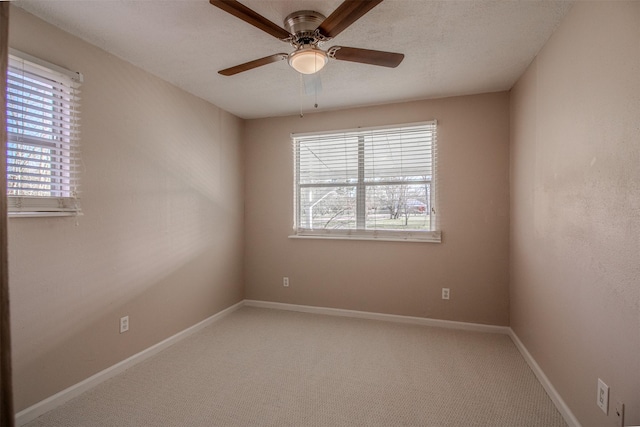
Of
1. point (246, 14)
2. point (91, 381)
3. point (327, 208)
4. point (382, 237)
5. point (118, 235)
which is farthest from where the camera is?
point (327, 208)

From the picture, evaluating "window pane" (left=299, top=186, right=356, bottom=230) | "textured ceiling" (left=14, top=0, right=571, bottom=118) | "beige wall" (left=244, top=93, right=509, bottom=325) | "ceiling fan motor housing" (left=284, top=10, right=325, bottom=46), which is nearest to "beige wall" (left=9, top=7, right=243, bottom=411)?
"textured ceiling" (left=14, top=0, right=571, bottom=118)

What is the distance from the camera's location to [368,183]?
365 cm

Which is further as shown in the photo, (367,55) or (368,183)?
(368,183)

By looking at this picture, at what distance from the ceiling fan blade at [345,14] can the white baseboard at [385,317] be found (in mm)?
2873

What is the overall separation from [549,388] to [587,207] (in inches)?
50.2

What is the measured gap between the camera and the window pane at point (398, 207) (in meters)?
3.45

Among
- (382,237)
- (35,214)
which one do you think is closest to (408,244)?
(382,237)

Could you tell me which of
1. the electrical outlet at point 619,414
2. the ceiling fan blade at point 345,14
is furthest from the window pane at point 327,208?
the electrical outlet at point 619,414

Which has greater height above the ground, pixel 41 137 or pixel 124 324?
pixel 41 137

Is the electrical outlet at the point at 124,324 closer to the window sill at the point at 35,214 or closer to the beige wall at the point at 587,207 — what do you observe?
the window sill at the point at 35,214

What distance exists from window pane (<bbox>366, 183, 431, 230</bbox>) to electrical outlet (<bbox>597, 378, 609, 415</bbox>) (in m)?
2.00

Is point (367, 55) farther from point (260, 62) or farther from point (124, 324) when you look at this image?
point (124, 324)

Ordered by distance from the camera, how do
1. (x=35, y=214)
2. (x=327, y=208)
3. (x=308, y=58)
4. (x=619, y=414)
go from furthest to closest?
(x=327, y=208) → (x=35, y=214) → (x=308, y=58) → (x=619, y=414)

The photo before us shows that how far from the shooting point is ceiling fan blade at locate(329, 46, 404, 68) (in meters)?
1.86
